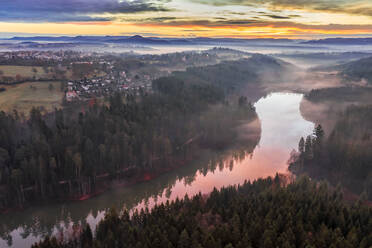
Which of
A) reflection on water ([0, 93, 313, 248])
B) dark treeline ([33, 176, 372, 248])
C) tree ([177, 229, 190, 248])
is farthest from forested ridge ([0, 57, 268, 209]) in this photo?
tree ([177, 229, 190, 248])

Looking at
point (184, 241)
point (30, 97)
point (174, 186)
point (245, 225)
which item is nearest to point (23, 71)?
point (30, 97)

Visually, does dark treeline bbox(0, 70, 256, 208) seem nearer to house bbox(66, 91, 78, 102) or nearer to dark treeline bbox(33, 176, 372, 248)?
house bbox(66, 91, 78, 102)

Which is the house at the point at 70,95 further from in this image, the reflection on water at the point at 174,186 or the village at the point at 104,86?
the reflection on water at the point at 174,186

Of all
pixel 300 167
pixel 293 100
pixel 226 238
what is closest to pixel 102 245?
pixel 226 238

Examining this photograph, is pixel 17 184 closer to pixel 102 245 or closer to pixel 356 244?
pixel 102 245

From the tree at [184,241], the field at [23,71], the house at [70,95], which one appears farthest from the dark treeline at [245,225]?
the field at [23,71]
